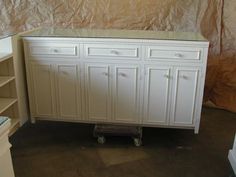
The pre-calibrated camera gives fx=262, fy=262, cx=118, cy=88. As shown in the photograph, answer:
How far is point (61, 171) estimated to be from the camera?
1.94 m

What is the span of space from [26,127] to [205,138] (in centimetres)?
171

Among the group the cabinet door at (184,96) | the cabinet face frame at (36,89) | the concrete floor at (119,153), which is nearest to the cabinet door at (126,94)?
the concrete floor at (119,153)

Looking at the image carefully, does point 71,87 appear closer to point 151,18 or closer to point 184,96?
point 184,96

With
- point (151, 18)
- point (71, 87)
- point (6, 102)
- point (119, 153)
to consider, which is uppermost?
point (151, 18)

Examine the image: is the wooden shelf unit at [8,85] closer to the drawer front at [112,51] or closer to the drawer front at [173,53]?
A: the drawer front at [112,51]

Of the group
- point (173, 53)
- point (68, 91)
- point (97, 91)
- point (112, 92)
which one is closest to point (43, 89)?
point (68, 91)

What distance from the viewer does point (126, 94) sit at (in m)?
2.27

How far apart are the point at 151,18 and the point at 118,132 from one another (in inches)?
53.9

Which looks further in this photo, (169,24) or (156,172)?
(169,24)

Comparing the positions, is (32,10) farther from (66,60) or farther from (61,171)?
(61,171)

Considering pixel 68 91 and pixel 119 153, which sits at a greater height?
pixel 68 91

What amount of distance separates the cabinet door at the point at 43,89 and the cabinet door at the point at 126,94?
1.88ft

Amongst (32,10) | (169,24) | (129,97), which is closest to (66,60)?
(129,97)

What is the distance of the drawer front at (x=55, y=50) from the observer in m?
2.22
